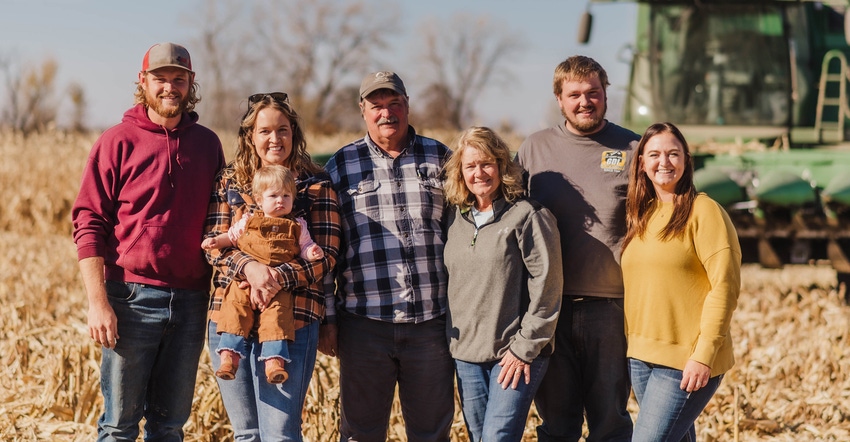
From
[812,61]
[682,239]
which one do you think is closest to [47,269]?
[682,239]

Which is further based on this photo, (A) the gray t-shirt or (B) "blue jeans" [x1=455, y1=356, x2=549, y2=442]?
(A) the gray t-shirt

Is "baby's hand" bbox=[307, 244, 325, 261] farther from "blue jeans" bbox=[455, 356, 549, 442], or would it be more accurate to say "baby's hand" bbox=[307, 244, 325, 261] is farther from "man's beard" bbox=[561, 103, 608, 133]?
"man's beard" bbox=[561, 103, 608, 133]

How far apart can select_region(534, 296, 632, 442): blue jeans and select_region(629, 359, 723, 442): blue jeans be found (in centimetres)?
33

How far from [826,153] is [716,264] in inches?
218

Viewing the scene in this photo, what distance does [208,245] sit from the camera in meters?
3.93

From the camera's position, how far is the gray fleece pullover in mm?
3992

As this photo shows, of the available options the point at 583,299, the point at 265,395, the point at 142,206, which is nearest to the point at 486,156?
the point at 583,299

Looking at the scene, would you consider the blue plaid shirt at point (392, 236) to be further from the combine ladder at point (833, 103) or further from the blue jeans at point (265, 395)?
the combine ladder at point (833, 103)

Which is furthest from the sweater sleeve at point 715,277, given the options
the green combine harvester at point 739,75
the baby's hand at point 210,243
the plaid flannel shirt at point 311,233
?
the green combine harvester at point 739,75

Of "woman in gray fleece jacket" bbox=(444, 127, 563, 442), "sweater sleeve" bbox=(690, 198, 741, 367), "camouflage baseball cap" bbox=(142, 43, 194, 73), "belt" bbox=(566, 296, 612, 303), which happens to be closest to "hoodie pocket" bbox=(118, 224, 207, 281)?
"camouflage baseball cap" bbox=(142, 43, 194, 73)

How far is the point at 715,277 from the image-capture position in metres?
3.70

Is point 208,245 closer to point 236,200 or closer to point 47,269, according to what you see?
point 236,200

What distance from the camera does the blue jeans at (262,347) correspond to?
12.5 ft

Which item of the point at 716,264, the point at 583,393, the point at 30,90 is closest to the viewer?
the point at 716,264
